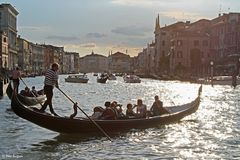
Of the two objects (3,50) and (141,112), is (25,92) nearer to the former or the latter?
(141,112)

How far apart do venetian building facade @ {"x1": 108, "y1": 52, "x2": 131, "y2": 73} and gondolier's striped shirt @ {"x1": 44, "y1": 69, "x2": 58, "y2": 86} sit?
158932 mm

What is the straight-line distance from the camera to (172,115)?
50.8ft

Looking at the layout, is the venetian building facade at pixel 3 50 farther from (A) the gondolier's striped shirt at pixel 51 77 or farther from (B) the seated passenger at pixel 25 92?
(A) the gondolier's striped shirt at pixel 51 77

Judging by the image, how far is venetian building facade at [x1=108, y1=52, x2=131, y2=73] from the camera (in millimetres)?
173750

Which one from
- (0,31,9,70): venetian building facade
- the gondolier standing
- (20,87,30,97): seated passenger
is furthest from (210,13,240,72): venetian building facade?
the gondolier standing

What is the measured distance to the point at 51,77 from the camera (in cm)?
1201

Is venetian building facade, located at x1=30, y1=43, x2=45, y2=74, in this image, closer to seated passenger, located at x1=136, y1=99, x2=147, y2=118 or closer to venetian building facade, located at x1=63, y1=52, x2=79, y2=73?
venetian building facade, located at x1=63, y1=52, x2=79, y2=73

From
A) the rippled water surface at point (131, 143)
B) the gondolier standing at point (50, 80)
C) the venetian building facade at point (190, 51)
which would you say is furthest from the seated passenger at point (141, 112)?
the venetian building facade at point (190, 51)

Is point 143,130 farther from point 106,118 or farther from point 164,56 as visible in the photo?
point 164,56

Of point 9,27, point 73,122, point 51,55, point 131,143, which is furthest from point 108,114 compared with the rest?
point 51,55

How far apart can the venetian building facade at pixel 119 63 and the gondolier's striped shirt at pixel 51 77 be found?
6257 inches

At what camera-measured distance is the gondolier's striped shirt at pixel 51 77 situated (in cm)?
1195

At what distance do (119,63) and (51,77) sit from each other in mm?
162717

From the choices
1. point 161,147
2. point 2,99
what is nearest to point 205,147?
point 161,147
